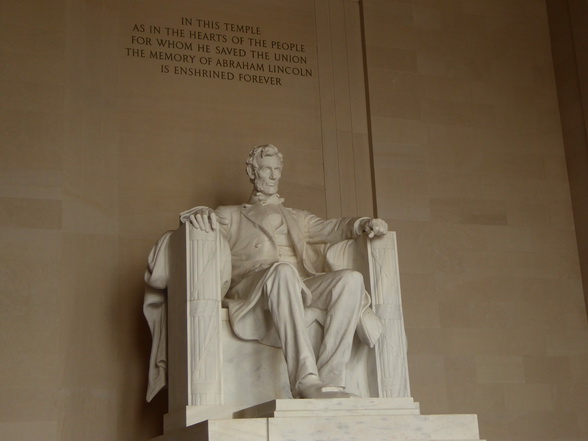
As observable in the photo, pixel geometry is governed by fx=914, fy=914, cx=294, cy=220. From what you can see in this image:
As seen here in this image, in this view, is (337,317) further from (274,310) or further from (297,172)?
(297,172)

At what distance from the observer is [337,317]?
17.6ft

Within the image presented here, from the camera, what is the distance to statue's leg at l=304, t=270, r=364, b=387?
5270 mm

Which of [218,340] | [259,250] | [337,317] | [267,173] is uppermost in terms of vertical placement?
[267,173]

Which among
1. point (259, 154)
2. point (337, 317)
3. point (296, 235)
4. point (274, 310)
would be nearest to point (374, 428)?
point (337, 317)

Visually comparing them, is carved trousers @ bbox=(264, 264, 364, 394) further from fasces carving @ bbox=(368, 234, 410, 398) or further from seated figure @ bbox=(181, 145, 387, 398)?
fasces carving @ bbox=(368, 234, 410, 398)

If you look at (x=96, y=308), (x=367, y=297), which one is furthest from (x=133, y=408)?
(x=367, y=297)

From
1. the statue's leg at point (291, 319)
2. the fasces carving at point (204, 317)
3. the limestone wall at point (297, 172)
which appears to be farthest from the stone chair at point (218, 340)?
the limestone wall at point (297, 172)

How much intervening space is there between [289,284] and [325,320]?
38cm

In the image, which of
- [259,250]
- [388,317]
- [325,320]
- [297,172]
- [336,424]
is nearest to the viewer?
[336,424]

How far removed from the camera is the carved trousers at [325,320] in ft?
16.9

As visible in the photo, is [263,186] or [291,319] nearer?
[291,319]

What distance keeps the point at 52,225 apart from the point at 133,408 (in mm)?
1445

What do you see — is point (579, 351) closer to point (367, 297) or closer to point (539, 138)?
point (539, 138)

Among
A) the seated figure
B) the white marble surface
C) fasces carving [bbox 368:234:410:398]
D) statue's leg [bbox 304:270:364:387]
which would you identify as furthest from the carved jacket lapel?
the white marble surface
